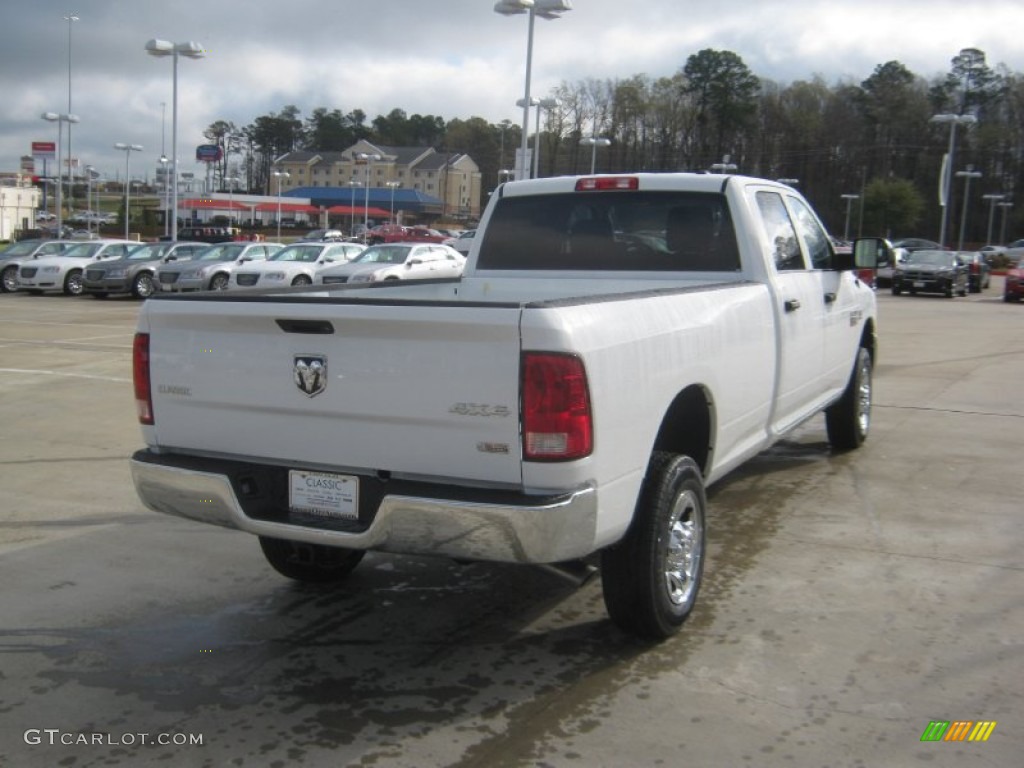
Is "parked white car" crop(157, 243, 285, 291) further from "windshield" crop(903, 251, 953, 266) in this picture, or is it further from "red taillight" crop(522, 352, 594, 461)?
"red taillight" crop(522, 352, 594, 461)

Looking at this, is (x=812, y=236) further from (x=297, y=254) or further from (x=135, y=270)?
(x=135, y=270)

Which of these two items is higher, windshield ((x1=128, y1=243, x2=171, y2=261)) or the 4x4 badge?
windshield ((x1=128, y1=243, x2=171, y2=261))

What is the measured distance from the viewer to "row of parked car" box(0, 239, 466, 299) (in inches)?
1050

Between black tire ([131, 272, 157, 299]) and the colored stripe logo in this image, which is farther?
black tire ([131, 272, 157, 299])

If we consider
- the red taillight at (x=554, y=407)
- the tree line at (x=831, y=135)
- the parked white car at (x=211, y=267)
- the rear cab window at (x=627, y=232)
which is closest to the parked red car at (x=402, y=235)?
the tree line at (x=831, y=135)

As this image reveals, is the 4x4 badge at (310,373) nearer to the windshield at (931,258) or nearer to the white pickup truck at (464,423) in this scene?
the white pickup truck at (464,423)

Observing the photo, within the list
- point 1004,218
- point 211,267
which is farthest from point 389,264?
point 1004,218

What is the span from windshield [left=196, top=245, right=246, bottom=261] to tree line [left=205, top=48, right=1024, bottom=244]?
2876 centimetres

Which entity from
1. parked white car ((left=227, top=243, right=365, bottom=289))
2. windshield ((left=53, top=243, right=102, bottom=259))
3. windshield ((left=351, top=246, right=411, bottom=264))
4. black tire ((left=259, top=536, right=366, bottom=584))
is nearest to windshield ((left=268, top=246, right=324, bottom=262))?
parked white car ((left=227, top=243, right=365, bottom=289))

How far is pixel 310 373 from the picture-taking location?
390 centimetres

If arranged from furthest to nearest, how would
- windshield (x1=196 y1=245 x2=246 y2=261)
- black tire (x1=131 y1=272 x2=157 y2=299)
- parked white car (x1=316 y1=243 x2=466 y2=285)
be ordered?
windshield (x1=196 y1=245 x2=246 y2=261) → black tire (x1=131 y1=272 x2=157 y2=299) → parked white car (x1=316 y1=243 x2=466 y2=285)

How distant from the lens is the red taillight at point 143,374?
4.33m

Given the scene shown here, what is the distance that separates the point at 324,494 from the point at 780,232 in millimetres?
3664

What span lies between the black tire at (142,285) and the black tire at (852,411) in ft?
76.3
